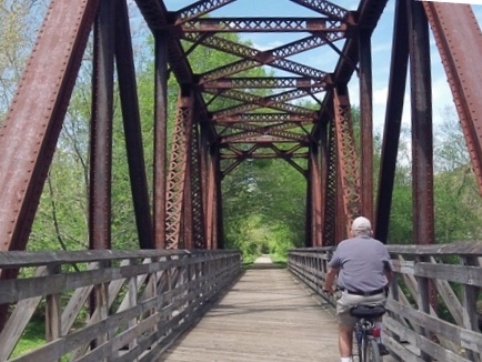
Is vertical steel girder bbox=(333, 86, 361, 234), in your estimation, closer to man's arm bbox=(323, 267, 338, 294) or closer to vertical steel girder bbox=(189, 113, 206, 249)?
vertical steel girder bbox=(189, 113, 206, 249)

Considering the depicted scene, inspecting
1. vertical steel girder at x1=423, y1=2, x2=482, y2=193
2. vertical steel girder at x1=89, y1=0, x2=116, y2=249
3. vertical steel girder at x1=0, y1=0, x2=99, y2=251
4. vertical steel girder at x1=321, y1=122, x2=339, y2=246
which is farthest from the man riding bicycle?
vertical steel girder at x1=321, y1=122, x2=339, y2=246

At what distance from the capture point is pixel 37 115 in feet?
16.7

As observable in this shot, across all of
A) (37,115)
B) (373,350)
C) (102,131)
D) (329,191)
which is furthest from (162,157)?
(329,191)

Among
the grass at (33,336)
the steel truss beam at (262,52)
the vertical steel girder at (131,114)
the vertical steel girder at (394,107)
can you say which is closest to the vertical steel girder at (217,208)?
the grass at (33,336)

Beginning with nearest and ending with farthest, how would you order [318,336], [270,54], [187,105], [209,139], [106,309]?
[106,309] → [318,336] → [270,54] → [187,105] → [209,139]

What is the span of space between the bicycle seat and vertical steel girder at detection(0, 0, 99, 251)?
7.53 feet

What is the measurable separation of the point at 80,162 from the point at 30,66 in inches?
721

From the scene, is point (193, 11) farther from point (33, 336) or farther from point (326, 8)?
point (33, 336)

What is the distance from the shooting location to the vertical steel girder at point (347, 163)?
42.8 feet

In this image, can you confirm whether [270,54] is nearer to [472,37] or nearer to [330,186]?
[330,186]

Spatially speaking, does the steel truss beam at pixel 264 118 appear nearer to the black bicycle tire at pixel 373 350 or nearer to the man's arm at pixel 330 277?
the man's arm at pixel 330 277

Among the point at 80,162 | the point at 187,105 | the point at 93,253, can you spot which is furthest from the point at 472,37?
the point at 80,162

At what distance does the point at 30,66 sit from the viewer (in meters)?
5.48

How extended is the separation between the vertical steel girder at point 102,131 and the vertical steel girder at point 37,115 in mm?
1355
